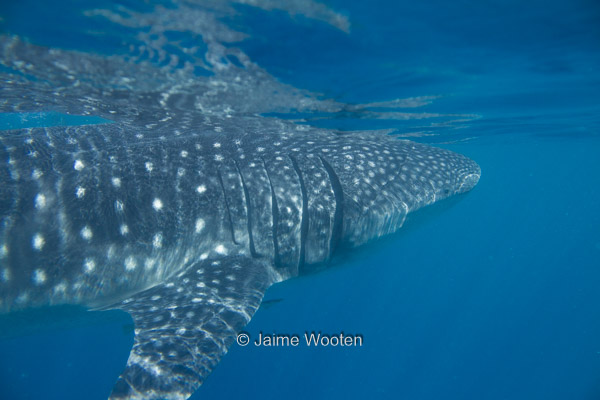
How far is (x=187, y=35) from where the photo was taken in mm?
6504

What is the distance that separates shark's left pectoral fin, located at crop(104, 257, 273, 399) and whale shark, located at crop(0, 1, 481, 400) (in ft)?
0.06

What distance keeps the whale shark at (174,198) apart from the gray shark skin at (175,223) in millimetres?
22

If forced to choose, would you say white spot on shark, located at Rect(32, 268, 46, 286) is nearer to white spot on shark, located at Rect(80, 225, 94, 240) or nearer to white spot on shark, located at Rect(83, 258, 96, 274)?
white spot on shark, located at Rect(83, 258, 96, 274)

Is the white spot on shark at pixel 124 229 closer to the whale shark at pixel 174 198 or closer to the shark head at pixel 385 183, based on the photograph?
the whale shark at pixel 174 198

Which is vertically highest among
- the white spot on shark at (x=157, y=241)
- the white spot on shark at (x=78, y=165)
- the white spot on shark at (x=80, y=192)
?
the white spot on shark at (x=78, y=165)

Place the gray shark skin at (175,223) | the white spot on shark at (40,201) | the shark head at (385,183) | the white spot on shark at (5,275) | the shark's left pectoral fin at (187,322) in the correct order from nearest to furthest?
the shark's left pectoral fin at (187,322) → the gray shark skin at (175,223) → the white spot on shark at (5,275) → the white spot on shark at (40,201) → the shark head at (385,183)

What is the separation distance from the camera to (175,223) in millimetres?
5715

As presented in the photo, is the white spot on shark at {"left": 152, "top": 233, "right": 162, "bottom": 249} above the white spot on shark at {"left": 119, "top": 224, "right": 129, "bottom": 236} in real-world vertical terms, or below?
below

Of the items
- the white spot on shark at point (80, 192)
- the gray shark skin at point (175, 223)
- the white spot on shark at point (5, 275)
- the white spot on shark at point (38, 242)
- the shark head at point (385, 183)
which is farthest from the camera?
the shark head at point (385, 183)

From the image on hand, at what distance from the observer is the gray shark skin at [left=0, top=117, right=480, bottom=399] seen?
4.39 m

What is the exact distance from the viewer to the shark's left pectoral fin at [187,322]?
11.6ft

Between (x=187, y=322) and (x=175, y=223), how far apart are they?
1918 mm

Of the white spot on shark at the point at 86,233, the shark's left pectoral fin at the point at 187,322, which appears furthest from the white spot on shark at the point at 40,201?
the shark's left pectoral fin at the point at 187,322

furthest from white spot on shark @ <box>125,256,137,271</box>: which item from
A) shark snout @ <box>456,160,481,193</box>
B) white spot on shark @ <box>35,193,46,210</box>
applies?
shark snout @ <box>456,160,481,193</box>
